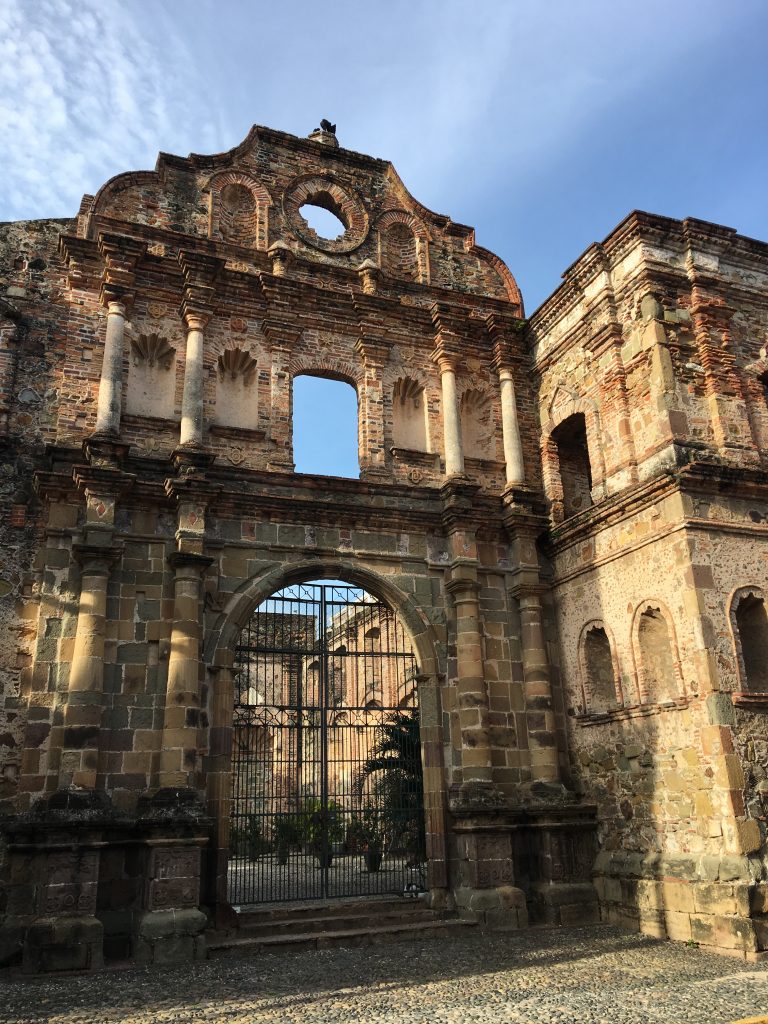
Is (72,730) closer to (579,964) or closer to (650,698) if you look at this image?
(579,964)

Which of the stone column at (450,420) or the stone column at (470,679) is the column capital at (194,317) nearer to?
the stone column at (450,420)

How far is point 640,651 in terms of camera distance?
1048cm

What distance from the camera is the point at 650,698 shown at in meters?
10.2

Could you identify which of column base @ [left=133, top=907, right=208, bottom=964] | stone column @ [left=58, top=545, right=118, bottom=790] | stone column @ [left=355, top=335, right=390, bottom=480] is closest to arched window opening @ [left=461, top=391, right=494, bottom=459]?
stone column @ [left=355, top=335, right=390, bottom=480]

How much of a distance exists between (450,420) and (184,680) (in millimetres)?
5412

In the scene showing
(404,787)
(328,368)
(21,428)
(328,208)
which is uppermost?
(328,208)

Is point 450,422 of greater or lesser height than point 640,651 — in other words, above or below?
above

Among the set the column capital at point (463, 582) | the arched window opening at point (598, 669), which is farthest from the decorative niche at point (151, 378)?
the arched window opening at point (598, 669)

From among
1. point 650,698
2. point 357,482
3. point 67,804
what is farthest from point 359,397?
point 67,804

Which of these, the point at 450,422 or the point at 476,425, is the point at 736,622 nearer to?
the point at 450,422

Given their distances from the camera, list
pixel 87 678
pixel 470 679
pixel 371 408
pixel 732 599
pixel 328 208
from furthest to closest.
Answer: pixel 328 208 → pixel 371 408 → pixel 470 679 → pixel 732 599 → pixel 87 678

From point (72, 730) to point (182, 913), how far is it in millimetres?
2236


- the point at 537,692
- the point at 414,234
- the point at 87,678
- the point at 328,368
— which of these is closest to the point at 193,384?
the point at 328,368

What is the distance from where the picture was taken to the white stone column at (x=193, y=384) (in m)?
11.1
